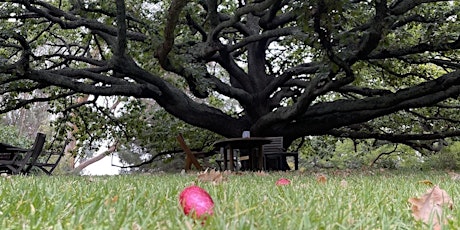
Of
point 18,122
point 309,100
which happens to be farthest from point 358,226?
point 18,122

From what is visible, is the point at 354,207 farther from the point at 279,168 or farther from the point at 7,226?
the point at 279,168

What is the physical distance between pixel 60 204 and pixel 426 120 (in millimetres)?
13352

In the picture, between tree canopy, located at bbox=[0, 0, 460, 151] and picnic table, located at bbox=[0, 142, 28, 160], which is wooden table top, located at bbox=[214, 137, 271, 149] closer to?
tree canopy, located at bbox=[0, 0, 460, 151]

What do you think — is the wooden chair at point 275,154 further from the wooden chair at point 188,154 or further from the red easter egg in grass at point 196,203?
the red easter egg in grass at point 196,203

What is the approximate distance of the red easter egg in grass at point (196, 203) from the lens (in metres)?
1.53

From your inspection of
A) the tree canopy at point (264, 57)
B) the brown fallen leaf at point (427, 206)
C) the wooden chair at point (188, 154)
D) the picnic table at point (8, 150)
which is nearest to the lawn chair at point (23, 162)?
the picnic table at point (8, 150)

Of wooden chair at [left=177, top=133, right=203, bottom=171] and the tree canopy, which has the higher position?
the tree canopy

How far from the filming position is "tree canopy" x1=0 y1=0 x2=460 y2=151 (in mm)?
7367

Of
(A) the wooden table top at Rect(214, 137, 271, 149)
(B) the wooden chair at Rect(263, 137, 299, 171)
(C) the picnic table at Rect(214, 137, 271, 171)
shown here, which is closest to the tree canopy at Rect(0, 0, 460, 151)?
(B) the wooden chair at Rect(263, 137, 299, 171)

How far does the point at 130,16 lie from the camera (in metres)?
10.3

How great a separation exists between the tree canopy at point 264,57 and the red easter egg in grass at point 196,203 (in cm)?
442

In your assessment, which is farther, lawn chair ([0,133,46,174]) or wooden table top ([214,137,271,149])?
lawn chair ([0,133,46,174])

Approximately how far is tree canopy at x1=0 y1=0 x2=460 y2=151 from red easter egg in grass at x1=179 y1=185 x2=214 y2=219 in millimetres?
4419

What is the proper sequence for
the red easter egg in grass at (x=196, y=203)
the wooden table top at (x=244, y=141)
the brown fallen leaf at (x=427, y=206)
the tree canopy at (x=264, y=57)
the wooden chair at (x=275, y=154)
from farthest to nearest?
the wooden chair at (x=275, y=154), the wooden table top at (x=244, y=141), the tree canopy at (x=264, y=57), the brown fallen leaf at (x=427, y=206), the red easter egg in grass at (x=196, y=203)
